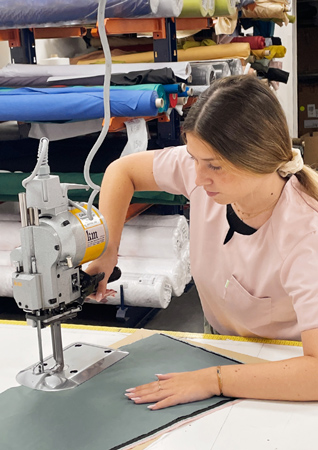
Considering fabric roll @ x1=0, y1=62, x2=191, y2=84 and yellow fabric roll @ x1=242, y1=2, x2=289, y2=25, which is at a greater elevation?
yellow fabric roll @ x1=242, y1=2, x2=289, y2=25

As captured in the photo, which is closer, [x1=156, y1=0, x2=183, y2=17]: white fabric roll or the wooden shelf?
[x1=156, y1=0, x2=183, y2=17]: white fabric roll

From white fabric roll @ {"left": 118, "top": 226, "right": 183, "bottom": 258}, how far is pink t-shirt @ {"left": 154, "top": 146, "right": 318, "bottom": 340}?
1238 mm

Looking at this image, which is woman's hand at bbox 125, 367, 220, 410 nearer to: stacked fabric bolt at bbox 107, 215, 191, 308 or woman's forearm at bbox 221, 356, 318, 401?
woman's forearm at bbox 221, 356, 318, 401

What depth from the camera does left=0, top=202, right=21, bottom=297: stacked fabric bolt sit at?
304cm

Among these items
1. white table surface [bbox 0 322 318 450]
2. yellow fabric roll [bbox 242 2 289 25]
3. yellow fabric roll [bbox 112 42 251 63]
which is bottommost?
white table surface [bbox 0 322 318 450]

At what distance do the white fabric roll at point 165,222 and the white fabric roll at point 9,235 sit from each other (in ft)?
1.95

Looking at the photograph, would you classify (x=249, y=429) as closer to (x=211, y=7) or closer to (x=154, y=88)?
(x=154, y=88)

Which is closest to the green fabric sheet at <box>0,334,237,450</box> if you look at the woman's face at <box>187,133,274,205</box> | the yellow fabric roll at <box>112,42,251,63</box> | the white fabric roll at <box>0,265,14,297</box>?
the woman's face at <box>187,133,274,205</box>

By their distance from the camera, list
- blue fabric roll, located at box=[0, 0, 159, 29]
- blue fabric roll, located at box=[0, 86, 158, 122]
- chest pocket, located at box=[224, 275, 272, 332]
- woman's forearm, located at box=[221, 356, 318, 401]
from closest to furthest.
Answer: woman's forearm, located at box=[221, 356, 318, 401]
chest pocket, located at box=[224, 275, 272, 332]
blue fabric roll, located at box=[0, 86, 158, 122]
blue fabric roll, located at box=[0, 0, 159, 29]

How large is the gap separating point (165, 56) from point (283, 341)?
2.00 metres

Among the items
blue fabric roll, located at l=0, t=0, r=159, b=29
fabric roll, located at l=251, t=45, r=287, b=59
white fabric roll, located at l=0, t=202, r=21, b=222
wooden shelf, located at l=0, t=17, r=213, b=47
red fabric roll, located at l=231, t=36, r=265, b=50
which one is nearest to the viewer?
blue fabric roll, located at l=0, t=0, r=159, b=29

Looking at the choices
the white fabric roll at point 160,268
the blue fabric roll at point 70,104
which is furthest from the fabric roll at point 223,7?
the white fabric roll at point 160,268

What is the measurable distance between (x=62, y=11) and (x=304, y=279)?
2088 millimetres

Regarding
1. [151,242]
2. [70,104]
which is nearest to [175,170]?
[70,104]
